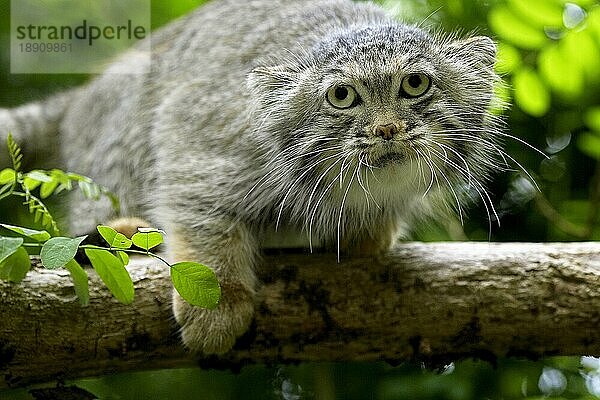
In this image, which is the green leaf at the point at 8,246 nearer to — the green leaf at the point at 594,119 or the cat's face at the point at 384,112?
the cat's face at the point at 384,112

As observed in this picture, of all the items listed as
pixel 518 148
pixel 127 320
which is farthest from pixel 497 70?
pixel 127 320

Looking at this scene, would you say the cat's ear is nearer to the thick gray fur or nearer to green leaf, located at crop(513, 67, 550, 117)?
the thick gray fur

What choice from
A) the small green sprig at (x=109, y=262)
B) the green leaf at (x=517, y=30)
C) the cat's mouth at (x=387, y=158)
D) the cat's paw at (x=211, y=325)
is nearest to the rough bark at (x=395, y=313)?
the cat's paw at (x=211, y=325)

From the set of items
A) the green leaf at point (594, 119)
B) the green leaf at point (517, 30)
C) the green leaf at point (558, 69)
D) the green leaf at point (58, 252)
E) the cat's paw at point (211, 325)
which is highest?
the green leaf at point (517, 30)

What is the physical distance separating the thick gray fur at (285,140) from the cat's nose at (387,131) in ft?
0.05

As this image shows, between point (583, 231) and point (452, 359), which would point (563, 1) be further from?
point (452, 359)

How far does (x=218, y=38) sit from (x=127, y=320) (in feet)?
4.13

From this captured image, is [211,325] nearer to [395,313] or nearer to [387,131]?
[395,313]

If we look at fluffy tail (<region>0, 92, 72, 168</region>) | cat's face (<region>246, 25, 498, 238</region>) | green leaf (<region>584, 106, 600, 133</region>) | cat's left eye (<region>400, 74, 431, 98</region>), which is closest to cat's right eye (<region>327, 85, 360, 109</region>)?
cat's face (<region>246, 25, 498, 238</region>)

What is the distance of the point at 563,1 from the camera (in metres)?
2.37

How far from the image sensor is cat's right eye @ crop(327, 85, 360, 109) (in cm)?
199

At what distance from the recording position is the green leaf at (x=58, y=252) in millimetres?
1429

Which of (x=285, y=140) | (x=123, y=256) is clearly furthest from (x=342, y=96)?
(x=123, y=256)

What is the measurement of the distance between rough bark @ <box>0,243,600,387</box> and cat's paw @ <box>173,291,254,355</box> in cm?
3
